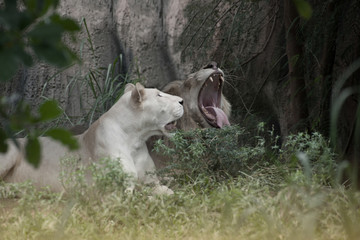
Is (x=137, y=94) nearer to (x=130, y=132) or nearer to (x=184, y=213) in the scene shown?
(x=130, y=132)

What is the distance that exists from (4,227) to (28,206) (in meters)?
0.17

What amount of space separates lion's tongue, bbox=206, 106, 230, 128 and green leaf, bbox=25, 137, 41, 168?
3.34 m

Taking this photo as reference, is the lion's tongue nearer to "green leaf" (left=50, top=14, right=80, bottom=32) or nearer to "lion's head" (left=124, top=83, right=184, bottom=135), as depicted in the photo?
"lion's head" (left=124, top=83, right=184, bottom=135)

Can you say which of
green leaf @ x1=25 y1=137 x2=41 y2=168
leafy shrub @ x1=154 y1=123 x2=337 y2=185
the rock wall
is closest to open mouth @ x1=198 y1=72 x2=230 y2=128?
leafy shrub @ x1=154 y1=123 x2=337 y2=185

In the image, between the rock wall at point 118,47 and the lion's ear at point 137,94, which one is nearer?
the lion's ear at point 137,94

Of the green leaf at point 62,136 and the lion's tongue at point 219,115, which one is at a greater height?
the green leaf at point 62,136

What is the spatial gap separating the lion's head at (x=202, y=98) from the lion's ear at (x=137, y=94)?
856 mm

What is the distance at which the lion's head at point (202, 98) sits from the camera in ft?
15.6

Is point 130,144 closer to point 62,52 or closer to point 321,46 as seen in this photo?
point 321,46

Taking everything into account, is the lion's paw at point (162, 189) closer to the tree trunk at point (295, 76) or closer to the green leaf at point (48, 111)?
the tree trunk at point (295, 76)

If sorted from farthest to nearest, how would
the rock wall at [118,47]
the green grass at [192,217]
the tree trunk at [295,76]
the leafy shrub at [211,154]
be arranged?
the rock wall at [118,47] < the tree trunk at [295,76] < the leafy shrub at [211,154] < the green grass at [192,217]

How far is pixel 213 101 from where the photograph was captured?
500cm

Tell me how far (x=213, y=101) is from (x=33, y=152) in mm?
3590

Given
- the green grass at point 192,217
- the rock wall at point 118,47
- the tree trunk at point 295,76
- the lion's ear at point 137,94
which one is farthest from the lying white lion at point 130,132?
the rock wall at point 118,47
